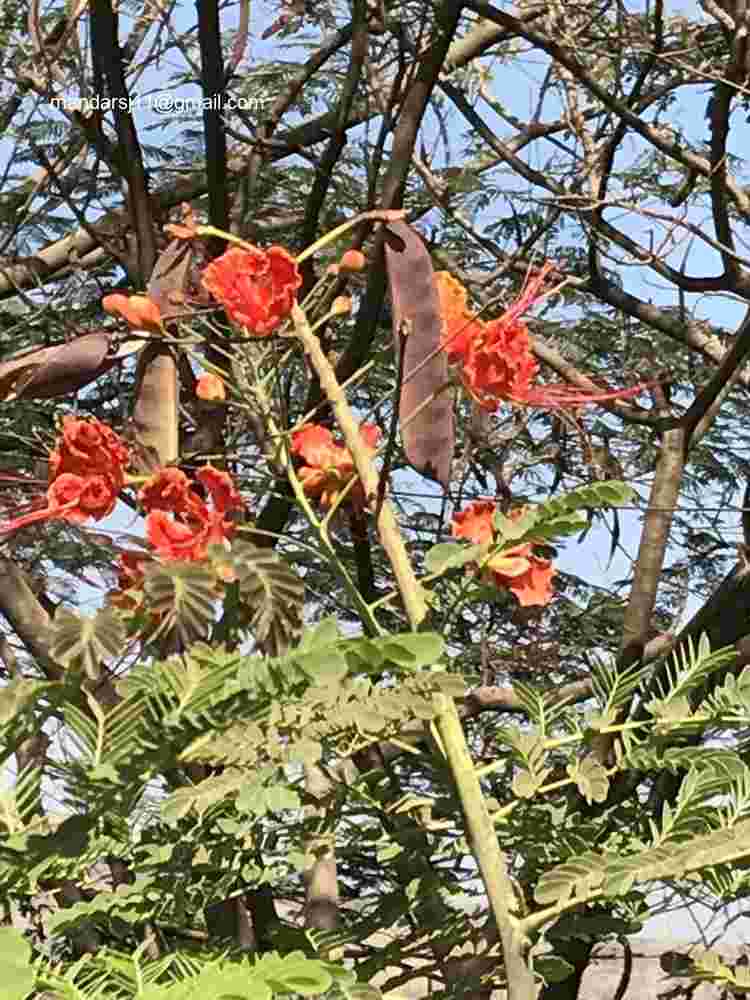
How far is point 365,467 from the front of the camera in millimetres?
1063

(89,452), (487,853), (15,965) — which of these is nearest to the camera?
(15,965)

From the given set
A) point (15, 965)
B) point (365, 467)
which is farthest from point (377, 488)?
point (15, 965)

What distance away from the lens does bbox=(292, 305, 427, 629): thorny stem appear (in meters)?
1.03

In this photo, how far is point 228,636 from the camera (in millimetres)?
1030

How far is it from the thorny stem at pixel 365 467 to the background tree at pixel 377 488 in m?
0.02

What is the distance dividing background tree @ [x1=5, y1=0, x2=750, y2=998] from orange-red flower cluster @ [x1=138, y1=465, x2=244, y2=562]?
0.05m

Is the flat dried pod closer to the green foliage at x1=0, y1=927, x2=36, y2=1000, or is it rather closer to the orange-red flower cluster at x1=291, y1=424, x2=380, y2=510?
the orange-red flower cluster at x1=291, y1=424, x2=380, y2=510

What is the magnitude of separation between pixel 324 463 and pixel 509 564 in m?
0.16

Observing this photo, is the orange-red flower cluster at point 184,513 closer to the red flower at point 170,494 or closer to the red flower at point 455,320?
the red flower at point 170,494

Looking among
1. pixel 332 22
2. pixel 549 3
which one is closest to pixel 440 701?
pixel 549 3

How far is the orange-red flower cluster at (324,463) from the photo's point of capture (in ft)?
3.70

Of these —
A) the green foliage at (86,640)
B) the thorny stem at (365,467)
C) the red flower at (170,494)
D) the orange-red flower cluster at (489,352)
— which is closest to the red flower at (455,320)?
the orange-red flower cluster at (489,352)

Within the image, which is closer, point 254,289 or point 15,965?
point 15,965

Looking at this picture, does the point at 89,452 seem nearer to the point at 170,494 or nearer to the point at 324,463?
the point at 170,494
